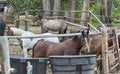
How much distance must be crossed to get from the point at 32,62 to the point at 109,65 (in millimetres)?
3051

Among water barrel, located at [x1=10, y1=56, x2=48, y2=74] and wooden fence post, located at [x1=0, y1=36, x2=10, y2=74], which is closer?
wooden fence post, located at [x1=0, y1=36, x2=10, y2=74]

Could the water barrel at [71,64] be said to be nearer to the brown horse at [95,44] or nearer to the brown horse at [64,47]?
the brown horse at [64,47]

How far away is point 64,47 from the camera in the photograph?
9906 mm

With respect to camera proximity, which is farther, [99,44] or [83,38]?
[99,44]

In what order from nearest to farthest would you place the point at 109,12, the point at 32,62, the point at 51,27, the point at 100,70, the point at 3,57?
1. the point at 3,57
2. the point at 32,62
3. the point at 100,70
4. the point at 51,27
5. the point at 109,12

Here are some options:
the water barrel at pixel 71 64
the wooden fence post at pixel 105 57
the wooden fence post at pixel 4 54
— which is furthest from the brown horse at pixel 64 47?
the wooden fence post at pixel 4 54

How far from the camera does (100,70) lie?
10211mm

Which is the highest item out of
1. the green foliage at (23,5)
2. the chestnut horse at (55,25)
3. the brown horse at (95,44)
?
the green foliage at (23,5)

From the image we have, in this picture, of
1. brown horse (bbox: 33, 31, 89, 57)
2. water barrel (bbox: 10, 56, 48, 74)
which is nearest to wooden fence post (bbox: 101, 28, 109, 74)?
brown horse (bbox: 33, 31, 89, 57)

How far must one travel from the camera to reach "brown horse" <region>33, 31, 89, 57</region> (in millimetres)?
9661

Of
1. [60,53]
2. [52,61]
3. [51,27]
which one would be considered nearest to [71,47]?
[60,53]

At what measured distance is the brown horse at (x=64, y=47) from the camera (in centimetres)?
966

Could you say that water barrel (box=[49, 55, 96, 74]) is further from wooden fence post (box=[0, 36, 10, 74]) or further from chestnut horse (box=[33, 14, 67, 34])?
chestnut horse (box=[33, 14, 67, 34])

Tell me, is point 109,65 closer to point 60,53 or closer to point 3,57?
point 60,53
